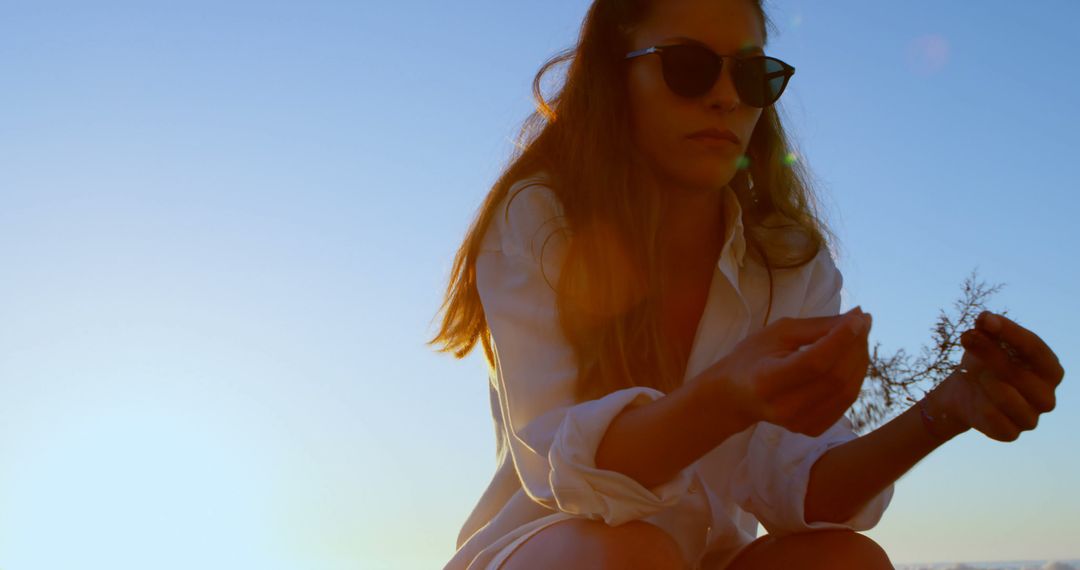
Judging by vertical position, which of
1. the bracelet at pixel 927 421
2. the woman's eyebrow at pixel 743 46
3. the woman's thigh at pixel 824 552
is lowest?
the woman's thigh at pixel 824 552

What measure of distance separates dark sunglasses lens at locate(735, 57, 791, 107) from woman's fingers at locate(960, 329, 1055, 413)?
1039 mm

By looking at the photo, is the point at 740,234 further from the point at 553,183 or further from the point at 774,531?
the point at 774,531

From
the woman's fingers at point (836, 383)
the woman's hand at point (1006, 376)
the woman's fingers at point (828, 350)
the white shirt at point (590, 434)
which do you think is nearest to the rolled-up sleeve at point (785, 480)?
the white shirt at point (590, 434)

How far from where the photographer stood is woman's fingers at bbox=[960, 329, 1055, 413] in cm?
254

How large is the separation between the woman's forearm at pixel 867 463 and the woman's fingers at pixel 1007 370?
25 cm

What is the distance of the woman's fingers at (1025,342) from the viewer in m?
2.48

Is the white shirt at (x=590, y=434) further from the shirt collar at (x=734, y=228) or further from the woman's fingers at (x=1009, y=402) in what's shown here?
the woman's fingers at (x=1009, y=402)

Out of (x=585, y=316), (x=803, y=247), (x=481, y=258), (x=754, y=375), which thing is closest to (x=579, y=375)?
(x=585, y=316)

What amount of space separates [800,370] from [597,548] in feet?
2.33

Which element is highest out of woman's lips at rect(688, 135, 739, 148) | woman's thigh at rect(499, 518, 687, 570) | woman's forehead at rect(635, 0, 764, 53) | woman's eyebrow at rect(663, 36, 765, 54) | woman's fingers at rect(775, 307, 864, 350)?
woman's forehead at rect(635, 0, 764, 53)

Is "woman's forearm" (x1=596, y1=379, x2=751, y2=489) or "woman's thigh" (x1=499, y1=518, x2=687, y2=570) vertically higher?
"woman's forearm" (x1=596, y1=379, x2=751, y2=489)

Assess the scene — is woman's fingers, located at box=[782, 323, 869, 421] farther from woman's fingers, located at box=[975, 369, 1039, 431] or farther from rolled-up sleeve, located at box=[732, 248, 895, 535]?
rolled-up sleeve, located at box=[732, 248, 895, 535]

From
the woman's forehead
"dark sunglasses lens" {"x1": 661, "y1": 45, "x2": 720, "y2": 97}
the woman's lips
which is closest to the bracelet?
the woman's lips

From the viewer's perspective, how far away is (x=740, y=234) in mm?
3428
